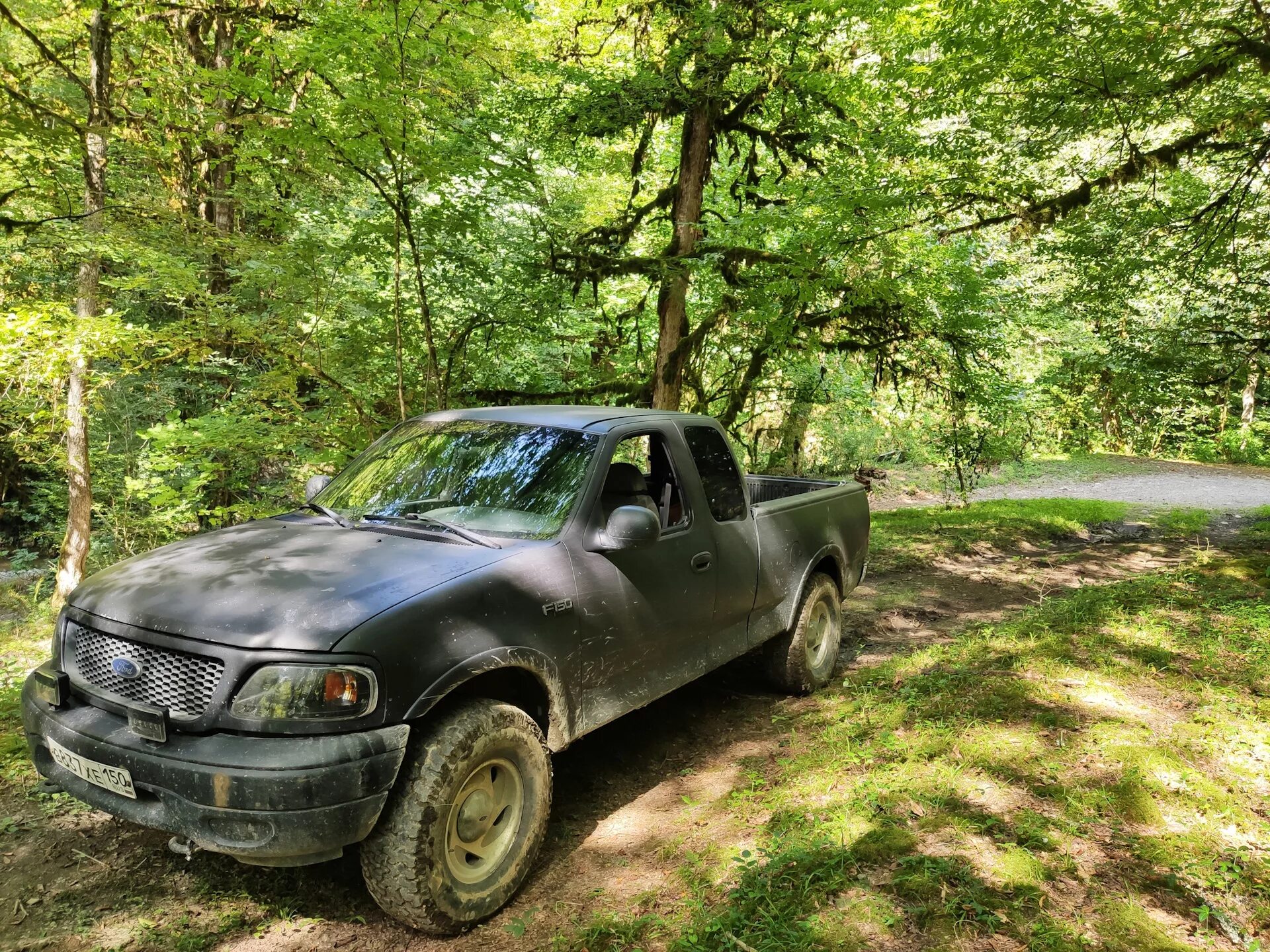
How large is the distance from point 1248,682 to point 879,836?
2.91 meters

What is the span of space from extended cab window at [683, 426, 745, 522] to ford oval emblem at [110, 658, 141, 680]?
2.89 meters

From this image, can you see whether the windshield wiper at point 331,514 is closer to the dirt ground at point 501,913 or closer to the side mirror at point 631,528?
the side mirror at point 631,528

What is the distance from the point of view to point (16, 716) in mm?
4715

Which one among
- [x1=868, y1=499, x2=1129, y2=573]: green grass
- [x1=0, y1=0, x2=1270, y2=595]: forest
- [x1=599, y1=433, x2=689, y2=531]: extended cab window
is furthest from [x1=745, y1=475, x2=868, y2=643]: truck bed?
[x1=0, y1=0, x2=1270, y2=595]: forest

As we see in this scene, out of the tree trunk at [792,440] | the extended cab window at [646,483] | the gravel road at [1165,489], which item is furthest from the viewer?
the gravel road at [1165,489]

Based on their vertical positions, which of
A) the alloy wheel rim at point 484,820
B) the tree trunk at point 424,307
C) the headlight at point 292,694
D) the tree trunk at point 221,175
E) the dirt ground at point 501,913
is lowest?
the dirt ground at point 501,913

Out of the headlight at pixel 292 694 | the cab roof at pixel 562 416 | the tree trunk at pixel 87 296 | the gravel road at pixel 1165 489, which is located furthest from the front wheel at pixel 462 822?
the gravel road at pixel 1165 489

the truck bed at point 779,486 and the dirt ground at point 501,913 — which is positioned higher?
the truck bed at point 779,486

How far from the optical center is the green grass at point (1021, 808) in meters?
2.52

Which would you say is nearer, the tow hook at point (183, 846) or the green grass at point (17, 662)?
the tow hook at point (183, 846)

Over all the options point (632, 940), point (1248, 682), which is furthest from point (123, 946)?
point (1248, 682)

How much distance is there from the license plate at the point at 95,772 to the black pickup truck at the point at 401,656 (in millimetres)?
13

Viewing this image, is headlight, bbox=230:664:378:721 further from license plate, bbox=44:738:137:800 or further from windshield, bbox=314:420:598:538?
windshield, bbox=314:420:598:538

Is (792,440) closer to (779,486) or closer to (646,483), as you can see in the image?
(779,486)
